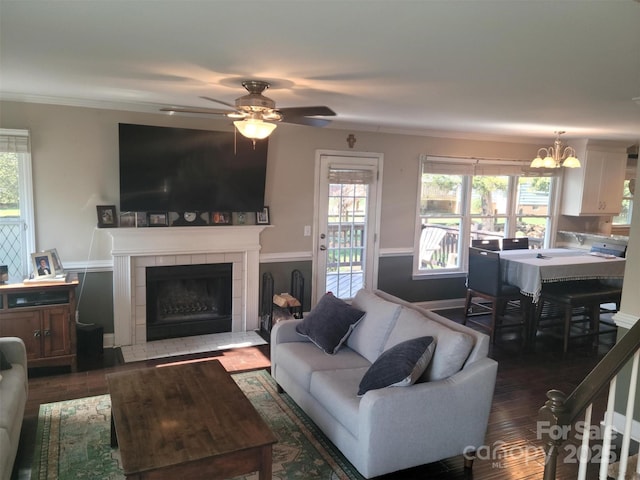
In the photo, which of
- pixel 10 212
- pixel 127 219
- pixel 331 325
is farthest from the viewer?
pixel 127 219

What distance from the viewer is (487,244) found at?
604cm

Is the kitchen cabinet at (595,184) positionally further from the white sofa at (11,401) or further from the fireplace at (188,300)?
the white sofa at (11,401)

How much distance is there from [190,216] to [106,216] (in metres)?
0.80

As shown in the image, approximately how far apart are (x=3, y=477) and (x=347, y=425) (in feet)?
5.56

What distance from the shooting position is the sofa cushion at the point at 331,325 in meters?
3.46

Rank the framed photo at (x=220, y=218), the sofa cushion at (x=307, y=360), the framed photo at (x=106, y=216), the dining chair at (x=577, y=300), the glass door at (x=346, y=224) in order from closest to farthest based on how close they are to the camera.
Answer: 1. the sofa cushion at (x=307, y=360)
2. the framed photo at (x=106, y=216)
3. the dining chair at (x=577, y=300)
4. the framed photo at (x=220, y=218)
5. the glass door at (x=346, y=224)

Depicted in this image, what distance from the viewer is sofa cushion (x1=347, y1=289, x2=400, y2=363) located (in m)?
3.28

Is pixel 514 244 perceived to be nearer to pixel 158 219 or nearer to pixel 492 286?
pixel 492 286

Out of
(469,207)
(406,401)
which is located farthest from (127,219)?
(469,207)

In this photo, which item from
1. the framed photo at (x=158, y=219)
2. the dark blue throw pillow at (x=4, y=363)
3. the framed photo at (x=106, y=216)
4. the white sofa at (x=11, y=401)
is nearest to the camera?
the white sofa at (x=11, y=401)

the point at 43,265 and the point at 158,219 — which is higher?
the point at 158,219

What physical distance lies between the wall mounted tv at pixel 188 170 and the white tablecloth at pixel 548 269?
9.41 feet

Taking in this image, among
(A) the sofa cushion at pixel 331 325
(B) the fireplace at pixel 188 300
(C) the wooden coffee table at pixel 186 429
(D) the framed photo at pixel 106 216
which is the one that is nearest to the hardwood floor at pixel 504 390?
(B) the fireplace at pixel 188 300

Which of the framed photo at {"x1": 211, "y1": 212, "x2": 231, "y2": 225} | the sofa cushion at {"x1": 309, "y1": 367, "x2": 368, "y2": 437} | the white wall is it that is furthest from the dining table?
the framed photo at {"x1": 211, "y1": 212, "x2": 231, "y2": 225}
